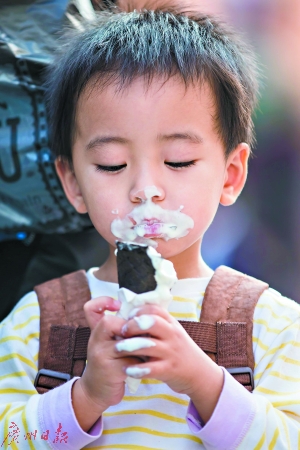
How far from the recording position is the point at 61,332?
1.74 m

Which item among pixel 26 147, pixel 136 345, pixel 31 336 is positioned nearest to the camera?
pixel 136 345

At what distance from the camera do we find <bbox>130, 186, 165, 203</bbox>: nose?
5.25 ft

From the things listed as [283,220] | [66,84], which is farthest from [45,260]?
[283,220]

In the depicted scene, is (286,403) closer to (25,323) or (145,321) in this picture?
(145,321)

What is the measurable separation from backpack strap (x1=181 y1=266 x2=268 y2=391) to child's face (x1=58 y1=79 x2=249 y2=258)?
0.17 m

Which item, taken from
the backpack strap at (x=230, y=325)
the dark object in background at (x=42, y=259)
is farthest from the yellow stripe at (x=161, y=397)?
the dark object in background at (x=42, y=259)

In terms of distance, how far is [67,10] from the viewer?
2061 mm

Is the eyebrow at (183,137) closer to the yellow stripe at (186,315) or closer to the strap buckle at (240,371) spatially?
the yellow stripe at (186,315)

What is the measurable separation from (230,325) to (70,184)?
679 millimetres

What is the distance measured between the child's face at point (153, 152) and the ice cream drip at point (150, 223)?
0.02 metres

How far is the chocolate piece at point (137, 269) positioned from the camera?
139 centimetres

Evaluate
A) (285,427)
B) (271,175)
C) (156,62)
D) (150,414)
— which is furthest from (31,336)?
(271,175)

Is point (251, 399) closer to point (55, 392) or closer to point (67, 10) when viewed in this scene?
point (55, 392)

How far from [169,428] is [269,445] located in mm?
253
